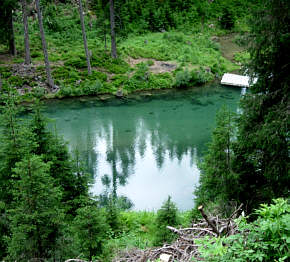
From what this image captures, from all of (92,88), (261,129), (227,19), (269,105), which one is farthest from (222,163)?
(227,19)

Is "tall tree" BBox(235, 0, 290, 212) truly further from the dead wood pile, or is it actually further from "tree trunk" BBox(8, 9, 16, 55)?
"tree trunk" BBox(8, 9, 16, 55)

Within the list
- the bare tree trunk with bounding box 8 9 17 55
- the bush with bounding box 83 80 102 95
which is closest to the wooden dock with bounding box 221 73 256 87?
the bush with bounding box 83 80 102 95

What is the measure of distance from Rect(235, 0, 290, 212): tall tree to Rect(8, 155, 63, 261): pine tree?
16.3ft

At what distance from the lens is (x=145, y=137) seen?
21047mm

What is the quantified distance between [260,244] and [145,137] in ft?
57.1

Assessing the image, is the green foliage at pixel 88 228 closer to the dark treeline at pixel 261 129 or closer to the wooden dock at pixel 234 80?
the dark treeline at pixel 261 129

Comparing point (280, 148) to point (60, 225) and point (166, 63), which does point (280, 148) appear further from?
point (166, 63)

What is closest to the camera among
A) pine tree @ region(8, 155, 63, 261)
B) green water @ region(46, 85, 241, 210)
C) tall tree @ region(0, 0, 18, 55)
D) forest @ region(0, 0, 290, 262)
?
forest @ region(0, 0, 290, 262)

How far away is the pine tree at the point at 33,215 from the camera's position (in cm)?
695

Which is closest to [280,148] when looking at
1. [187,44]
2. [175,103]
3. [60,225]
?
[60,225]

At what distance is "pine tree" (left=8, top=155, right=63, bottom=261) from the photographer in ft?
22.8

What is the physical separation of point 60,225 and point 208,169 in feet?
14.9

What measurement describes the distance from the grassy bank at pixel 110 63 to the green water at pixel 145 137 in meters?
1.53

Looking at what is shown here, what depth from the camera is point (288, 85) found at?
26.0ft
